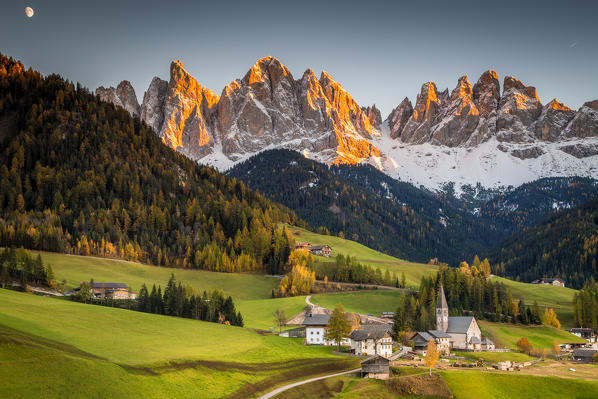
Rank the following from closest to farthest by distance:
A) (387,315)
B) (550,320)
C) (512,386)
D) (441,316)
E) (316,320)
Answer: (512,386), (316,320), (441,316), (387,315), (550,320)

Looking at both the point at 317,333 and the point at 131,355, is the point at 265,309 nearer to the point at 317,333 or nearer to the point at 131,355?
the point at 317,333

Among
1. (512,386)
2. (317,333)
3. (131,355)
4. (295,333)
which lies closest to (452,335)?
(317,333)

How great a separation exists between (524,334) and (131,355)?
96867 millimetres

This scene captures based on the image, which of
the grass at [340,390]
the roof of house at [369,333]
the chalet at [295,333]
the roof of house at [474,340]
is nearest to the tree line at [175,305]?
the chalet at [295,333]

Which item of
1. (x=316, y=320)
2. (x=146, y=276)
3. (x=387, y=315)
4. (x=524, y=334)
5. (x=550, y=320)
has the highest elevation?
(x=146, y=276)

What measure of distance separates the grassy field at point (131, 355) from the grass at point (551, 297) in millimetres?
84937

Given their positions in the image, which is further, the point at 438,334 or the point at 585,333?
the point at 585,333

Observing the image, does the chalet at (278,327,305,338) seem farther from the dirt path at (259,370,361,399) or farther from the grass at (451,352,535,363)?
the grass at (451,352,535,363)

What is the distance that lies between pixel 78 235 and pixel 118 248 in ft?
41.7

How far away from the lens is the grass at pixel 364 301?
142m

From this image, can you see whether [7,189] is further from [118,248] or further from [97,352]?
[97,352]

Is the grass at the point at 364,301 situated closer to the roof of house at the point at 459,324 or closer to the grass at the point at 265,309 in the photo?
the grass at the point at 265,309

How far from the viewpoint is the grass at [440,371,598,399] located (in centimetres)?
7381

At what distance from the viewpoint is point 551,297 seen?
7072 inches
